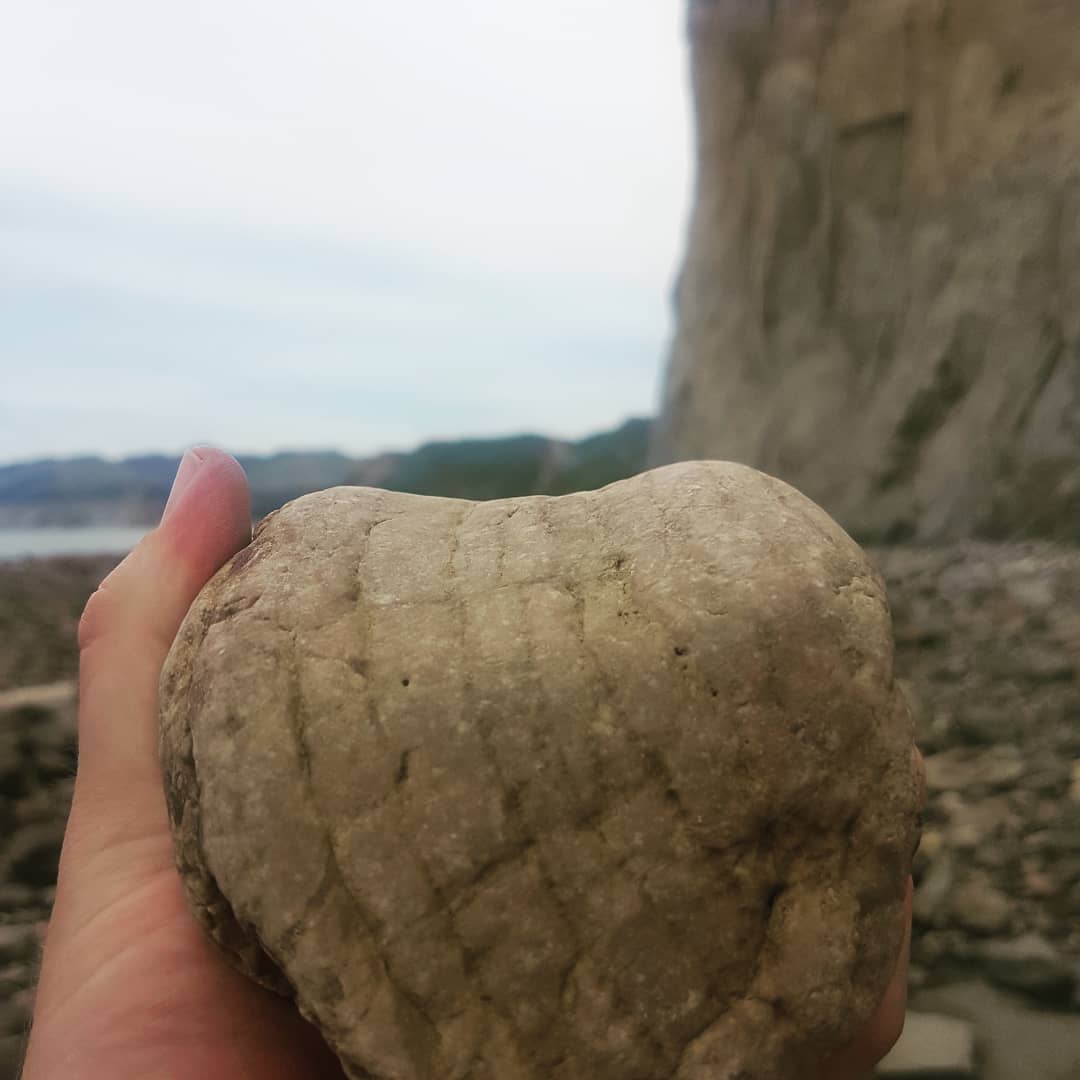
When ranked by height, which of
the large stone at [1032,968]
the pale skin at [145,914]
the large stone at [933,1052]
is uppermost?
the pale skin at [145,914]

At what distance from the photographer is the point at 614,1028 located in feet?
3.79

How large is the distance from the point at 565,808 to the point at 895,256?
5.60 m

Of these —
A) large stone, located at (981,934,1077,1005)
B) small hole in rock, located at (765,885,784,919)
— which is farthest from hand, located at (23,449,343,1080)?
large stone, located at (981,934,1077,1005)

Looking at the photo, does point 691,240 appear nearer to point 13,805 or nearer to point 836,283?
point 836,283

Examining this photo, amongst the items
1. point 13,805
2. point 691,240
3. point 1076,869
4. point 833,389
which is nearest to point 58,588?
point 13,805

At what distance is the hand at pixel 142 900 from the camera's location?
1.26 m

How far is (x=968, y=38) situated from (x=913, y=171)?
748 millimetres

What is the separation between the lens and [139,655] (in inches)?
58.9

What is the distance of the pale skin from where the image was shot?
126cm

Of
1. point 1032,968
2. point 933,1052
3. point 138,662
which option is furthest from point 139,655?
point 1032,968

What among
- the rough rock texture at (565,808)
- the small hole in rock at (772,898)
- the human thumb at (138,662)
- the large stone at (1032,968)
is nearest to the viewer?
the rough rock texture at (565,808)

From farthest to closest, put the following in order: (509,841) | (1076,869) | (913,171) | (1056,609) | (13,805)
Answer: (913,171) → (1056,609) → (13,805) → (1076,869) → (509,841)

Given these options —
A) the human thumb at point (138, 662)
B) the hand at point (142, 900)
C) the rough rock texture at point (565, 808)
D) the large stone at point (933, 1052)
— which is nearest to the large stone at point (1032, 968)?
the large stone at point (933, 1052)

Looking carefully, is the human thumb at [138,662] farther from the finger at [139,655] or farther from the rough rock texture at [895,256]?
the rough rock texture at [895,256]
